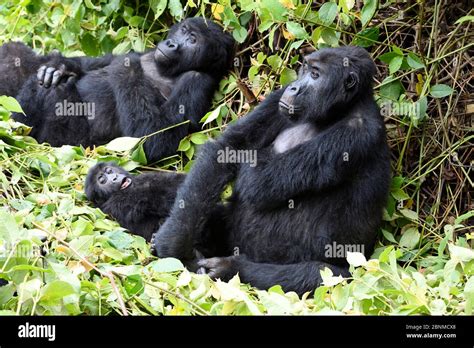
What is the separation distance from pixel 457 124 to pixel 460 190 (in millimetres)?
457

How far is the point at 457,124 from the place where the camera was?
20.0 ft

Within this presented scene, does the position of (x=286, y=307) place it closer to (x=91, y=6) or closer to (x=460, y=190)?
(x=460, y=190)

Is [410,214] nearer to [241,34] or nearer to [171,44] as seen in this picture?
[241,34]

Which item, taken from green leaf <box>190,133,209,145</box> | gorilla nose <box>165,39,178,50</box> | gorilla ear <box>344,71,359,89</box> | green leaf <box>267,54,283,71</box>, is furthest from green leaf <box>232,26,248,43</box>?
gorilla ear <box>344,71,359,89</box>

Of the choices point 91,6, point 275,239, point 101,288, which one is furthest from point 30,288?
point 91,6

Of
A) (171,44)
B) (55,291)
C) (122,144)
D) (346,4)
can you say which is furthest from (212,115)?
(55,291)

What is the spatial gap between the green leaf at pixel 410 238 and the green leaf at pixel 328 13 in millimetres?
1480

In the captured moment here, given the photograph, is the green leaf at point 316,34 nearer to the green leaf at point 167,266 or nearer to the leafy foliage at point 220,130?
the leafy foliage at point 220,130

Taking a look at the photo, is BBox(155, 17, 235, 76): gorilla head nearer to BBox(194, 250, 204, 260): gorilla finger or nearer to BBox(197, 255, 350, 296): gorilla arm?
BBox(194, 250, 204, 260): gorilla finger

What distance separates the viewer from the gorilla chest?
5590mm

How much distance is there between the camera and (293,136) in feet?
18.5

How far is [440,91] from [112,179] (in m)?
2.24

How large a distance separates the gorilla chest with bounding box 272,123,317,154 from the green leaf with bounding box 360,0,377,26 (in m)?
0.83

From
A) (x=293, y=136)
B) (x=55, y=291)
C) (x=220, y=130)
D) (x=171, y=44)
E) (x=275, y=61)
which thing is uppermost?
(x=171, y=44)
